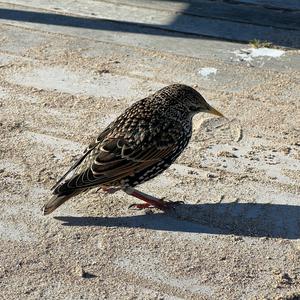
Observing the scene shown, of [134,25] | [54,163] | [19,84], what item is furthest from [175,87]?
[134,25]

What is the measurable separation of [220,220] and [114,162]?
0.79 meters

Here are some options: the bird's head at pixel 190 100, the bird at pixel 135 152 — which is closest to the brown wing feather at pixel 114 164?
the bird at pixel 135 152

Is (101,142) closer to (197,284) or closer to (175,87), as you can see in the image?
(175,87)

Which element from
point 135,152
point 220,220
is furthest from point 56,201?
point 220,220

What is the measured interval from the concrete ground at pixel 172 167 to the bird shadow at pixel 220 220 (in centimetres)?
1

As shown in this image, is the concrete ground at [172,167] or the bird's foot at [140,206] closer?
the concrete ground at [172,167]

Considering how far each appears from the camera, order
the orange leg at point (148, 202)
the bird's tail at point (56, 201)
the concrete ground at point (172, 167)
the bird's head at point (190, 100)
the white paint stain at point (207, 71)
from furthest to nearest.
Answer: the white paint stain at point (207, 71) → the bird's head at point (190, 100) → the orange leg at point (148, 202) → the bird's tail at point (56, 201) → the concrete ground at point (172, 167)

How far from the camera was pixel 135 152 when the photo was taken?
5273mm

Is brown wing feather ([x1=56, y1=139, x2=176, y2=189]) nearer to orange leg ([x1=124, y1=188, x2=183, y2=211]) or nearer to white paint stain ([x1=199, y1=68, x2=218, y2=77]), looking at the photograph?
orange leg ([x1=124, y1=188, x2=183, y2=211])

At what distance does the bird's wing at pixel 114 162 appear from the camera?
5.19 m

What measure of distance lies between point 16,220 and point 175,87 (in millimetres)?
1408

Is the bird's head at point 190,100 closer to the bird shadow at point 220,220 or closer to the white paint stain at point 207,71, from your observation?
the bird shadow at point 220,220

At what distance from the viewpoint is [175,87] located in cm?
569

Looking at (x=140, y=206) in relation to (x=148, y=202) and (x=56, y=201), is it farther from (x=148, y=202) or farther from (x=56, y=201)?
(x=56, y=201)
